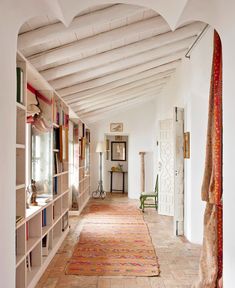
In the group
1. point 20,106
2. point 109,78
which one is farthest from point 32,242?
point 109,78

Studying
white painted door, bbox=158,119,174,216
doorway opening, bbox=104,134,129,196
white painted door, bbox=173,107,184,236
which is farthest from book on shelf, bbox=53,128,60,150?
doorway opening, bbox=104,134,129,196

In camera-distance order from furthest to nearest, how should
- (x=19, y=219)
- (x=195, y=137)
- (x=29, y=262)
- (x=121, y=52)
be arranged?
(x=195, y=137), (x=121, y=52), (x=29, y=262), (x=19, y=219)

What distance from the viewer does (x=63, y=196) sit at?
481 centimetres

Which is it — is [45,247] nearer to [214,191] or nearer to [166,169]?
[214,191]

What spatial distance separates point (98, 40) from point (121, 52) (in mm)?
574

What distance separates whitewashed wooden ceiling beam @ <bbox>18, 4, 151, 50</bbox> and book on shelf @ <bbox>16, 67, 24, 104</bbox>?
1.22 feet

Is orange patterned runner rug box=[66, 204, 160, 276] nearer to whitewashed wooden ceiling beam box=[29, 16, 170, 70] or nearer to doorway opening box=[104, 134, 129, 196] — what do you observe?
whitewashed wooden ceiling beam box=[29, 16, 170, 70]

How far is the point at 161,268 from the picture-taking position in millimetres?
3461

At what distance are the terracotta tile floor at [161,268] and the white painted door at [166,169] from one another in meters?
1.58

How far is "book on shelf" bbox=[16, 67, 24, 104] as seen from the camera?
2.50 m
